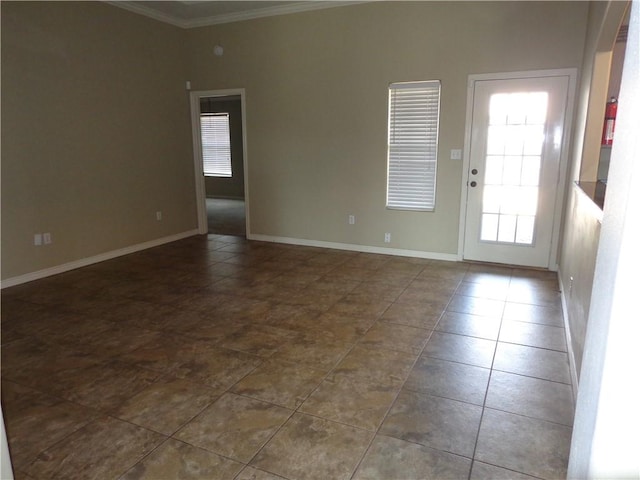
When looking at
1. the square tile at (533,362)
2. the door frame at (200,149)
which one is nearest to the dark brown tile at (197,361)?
the square tile at (533,362)

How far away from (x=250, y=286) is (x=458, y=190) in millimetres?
2621

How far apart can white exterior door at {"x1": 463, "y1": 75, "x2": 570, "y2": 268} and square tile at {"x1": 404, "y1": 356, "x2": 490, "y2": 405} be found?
2.55 metres

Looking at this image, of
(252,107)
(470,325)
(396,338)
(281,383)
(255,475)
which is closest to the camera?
(255,475)

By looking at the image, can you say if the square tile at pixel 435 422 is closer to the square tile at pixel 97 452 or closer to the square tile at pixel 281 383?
the square tile at pixel 281 383

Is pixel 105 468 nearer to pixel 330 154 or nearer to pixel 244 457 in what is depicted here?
pixel 244 457

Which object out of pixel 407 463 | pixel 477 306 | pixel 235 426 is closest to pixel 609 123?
pixel 477 306

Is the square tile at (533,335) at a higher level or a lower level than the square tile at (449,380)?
higher

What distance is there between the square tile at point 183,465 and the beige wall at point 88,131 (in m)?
3.32

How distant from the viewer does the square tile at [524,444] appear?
1.84m

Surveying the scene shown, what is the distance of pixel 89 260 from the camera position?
5.03 metres

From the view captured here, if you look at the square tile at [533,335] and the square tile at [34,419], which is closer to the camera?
the square tile at [34,419]

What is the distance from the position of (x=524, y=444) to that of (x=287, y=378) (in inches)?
51.2

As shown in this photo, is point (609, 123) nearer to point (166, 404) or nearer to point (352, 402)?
point (352, 402)

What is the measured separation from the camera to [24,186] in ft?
14.0
